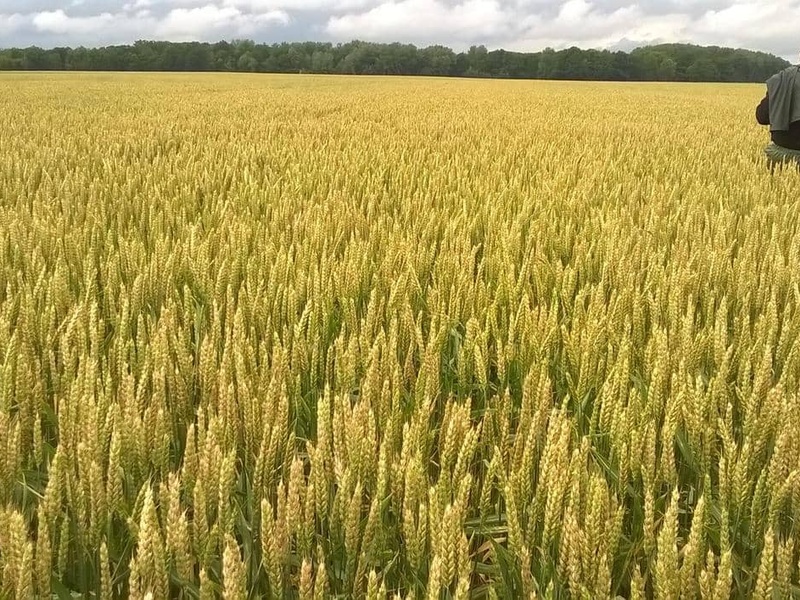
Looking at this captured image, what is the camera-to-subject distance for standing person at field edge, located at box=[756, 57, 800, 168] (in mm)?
4613

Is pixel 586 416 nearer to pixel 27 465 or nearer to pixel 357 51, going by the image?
pixel 27 465

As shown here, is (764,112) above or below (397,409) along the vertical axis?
above

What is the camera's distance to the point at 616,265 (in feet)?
6.73

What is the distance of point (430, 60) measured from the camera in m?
56.3

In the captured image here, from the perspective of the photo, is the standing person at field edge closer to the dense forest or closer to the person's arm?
the person's arm

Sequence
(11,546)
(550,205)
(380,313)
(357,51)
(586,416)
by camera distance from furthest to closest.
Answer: (357,51), (550,205), (380,313), (586,416), (11,546)

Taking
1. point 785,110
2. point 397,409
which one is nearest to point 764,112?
point 785,110

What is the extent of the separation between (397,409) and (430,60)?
58632 millimetres

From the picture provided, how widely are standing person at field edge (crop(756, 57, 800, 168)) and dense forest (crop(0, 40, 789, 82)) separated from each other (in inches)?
2020

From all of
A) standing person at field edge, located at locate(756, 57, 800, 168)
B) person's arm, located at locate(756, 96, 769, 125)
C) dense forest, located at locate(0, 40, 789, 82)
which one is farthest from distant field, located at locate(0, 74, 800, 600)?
dense forest, located at locate(0, 40, 789, 82)

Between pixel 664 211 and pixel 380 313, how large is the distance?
1.95 metres

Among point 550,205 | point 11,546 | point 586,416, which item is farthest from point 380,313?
point 550,205

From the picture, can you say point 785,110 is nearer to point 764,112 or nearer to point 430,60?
point 764,112

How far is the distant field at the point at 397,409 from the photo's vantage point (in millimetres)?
820
